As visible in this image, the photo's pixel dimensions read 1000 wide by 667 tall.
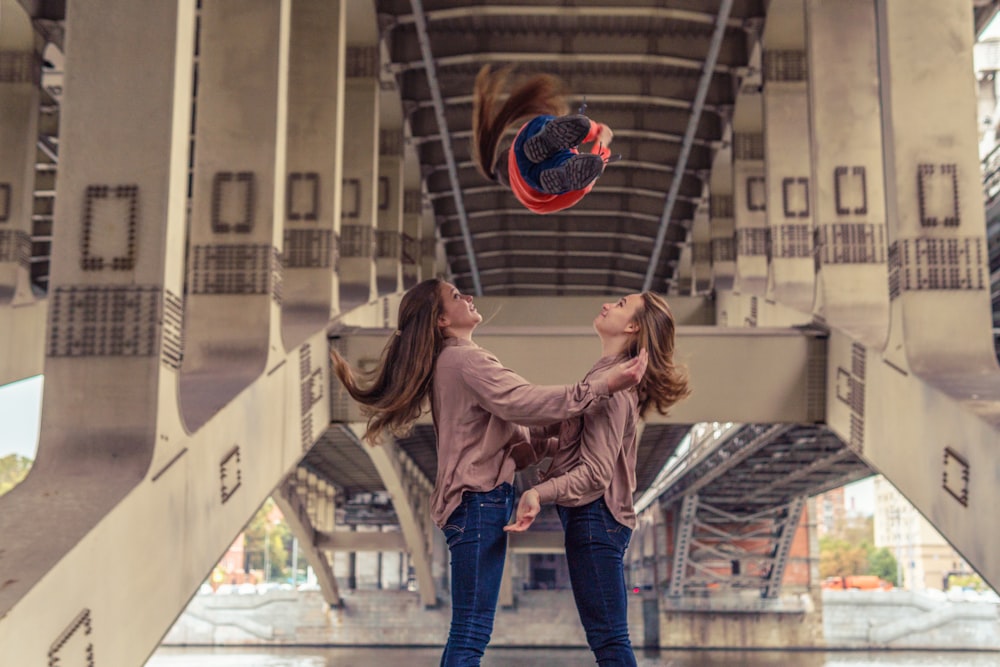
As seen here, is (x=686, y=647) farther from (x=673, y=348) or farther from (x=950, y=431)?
(x=673, y=348)

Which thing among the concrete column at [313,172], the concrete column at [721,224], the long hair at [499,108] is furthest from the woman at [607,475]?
the concrete column at [721,224]

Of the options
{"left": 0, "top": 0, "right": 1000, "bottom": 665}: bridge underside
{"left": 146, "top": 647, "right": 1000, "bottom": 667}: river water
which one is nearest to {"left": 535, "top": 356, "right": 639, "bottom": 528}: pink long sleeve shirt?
{"left": 0, "top": 0, "right": 1000, "bottom": 665}: bridge underside

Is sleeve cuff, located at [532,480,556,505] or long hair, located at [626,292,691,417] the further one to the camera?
long hair, located at [626,292,691,417]

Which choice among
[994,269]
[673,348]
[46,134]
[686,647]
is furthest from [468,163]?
[686,647]

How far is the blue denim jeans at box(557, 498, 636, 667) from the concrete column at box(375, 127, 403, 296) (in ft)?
60.1

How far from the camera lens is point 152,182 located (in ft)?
32.9

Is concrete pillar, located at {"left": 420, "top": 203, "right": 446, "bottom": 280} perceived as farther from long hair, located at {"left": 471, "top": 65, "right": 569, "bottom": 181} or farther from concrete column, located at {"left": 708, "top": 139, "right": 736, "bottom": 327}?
long hair, located at {"left": 471, "top": 65, "right": 569, "bottom": 181}

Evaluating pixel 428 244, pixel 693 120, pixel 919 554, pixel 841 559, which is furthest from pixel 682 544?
pixel 919 554

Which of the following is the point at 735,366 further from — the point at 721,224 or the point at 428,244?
the point at 428,244

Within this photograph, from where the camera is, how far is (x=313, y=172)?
16.6m

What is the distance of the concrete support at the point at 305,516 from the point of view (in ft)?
127

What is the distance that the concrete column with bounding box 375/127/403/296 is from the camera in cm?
2339

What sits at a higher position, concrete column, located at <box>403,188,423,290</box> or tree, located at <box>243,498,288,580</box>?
concrete column, located at <box>403,188,423,290</box>

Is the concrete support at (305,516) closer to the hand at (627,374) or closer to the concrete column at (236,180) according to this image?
the concrete column at (236,180)
